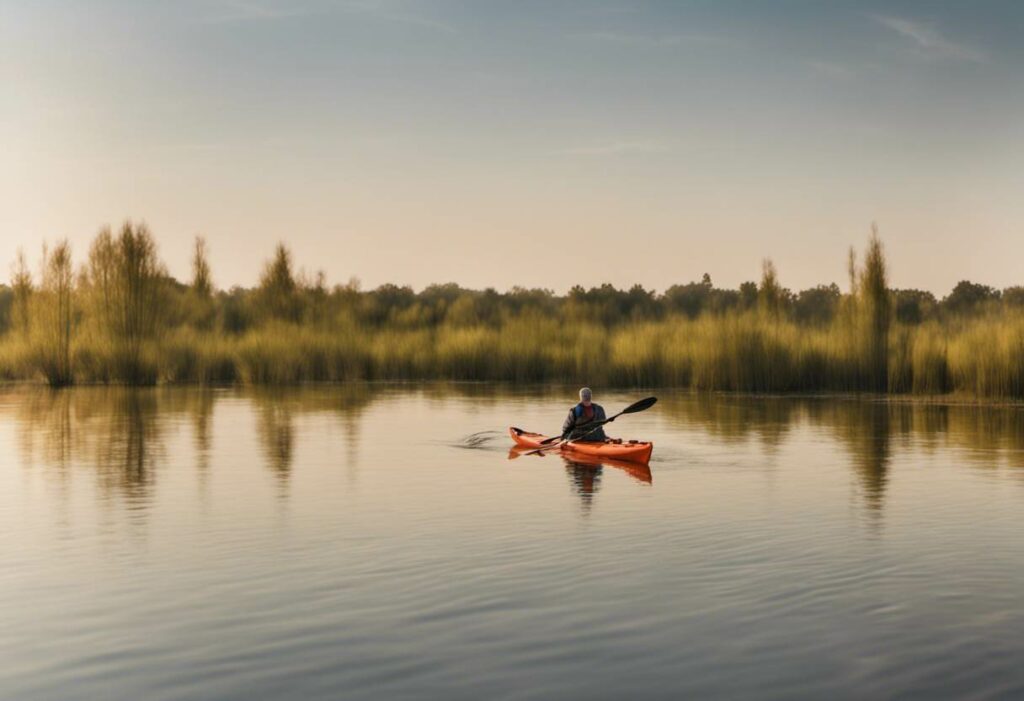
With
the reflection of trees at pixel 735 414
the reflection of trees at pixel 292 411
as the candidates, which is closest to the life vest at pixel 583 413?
the reflection of trees at pixel 735 414

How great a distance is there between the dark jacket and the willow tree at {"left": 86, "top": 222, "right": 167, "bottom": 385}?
21.9 metres

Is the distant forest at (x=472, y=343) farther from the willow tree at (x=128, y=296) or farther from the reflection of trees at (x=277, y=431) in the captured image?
the reflection of trees at (x=277, y=431)

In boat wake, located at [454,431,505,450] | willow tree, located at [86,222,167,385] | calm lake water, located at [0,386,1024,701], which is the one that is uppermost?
willow tree, located at [86,222,167,385]

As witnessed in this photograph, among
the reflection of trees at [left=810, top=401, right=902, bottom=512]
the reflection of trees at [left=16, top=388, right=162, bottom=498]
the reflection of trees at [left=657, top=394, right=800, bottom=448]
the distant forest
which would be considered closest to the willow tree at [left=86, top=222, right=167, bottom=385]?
the distant forest

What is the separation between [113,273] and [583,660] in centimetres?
3291

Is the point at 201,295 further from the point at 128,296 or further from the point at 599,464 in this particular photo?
the point at 599,464

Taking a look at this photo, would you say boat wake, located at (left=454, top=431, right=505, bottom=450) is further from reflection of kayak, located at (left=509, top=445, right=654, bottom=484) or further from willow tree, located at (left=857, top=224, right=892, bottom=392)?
willow tree, located at (left=857, top=224, right=892, bottom=392)

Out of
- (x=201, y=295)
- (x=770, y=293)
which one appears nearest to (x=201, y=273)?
(x=201, y=295)

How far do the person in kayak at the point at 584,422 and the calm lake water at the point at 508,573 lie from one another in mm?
755

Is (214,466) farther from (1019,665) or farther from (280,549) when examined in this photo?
(1019,665)

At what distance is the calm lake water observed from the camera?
5.88m

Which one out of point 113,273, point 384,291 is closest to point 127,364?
point 113,273

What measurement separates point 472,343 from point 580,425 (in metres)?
19.8

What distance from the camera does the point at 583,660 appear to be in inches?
240
